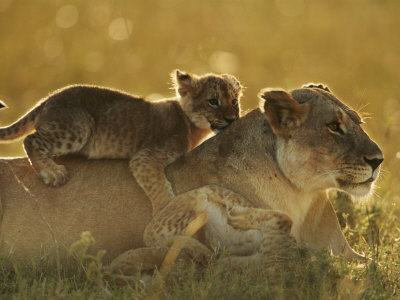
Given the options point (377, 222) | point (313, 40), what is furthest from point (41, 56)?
point (377, 222)

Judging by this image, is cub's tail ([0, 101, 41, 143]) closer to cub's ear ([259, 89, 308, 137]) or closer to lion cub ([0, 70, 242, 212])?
lion cub ([0, 70, 242, 212])

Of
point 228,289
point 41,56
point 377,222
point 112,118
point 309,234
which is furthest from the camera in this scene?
point 41,56

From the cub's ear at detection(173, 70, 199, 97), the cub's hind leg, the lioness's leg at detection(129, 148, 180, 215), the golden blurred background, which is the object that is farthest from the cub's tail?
the golden blurred background

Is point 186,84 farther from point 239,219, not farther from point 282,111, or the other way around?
point 239,219

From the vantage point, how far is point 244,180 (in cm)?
465

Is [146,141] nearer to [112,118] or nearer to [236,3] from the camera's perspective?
[112,118]

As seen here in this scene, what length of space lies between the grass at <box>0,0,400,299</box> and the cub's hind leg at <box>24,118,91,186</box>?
1965 mm

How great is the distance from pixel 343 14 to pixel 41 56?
20.4ft

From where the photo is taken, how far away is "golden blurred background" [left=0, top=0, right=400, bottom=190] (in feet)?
34.8

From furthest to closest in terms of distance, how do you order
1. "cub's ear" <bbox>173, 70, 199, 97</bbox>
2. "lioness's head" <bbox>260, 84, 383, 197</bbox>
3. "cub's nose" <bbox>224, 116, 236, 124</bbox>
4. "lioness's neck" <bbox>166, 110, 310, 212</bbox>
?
"cub's ear" <bbox>173, 70, 199, 97</bbox>
"cub's nose" <bbox>224, 116, 236, 124</bbox>
"lioness's neck" <bbox>166, 110, 310, 212</bbox>
"lioness's head" <bbox>260, 84, 383, 197</bbox>

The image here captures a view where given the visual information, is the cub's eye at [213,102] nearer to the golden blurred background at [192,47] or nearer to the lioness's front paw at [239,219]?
the lioness's front paw at [239,219]

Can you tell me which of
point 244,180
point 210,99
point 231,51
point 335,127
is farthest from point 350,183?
point 231,51

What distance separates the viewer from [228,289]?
3.89 m

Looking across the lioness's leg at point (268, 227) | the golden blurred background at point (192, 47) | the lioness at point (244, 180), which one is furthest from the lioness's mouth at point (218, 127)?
the golden blurred background at point (192, 47)
